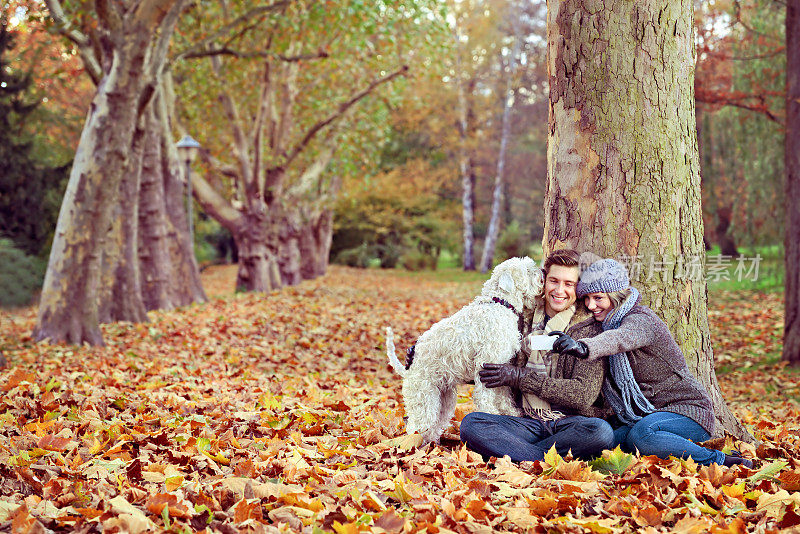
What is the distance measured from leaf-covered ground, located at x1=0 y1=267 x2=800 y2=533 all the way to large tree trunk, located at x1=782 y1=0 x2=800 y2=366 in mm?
1974

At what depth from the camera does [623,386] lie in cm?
368

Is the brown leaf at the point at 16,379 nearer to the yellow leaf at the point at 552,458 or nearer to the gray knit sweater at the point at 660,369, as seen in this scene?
the yellow leaf at the point at 552,458

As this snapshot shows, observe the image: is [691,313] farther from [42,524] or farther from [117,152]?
[117,152]

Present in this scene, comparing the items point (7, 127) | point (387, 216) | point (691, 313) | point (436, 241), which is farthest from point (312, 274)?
point (691, 313)

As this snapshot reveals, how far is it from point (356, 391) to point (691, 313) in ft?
9.86

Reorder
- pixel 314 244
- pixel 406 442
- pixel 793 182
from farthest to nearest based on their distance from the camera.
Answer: pixel 314 244 → pixel 793 182 → pixel 406 442

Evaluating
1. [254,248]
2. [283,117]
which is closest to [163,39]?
[254,248]

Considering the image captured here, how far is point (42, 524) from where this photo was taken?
2660 millimetres

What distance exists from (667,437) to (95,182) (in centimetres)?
711

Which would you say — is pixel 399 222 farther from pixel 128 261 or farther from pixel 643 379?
pixel 643 379

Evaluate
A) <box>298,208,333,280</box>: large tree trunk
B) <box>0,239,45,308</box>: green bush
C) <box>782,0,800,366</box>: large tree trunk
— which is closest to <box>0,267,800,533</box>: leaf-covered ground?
<box>782,0,800,366</box>: large tree trunk

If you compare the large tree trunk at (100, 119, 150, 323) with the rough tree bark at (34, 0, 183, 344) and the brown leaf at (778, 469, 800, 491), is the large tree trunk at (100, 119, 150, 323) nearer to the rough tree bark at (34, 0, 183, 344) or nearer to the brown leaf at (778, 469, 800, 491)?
the rough tree bark at (34, 0, 183, 344)

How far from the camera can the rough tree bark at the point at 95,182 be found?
8.17m

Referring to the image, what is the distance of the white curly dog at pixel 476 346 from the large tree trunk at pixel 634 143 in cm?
60
